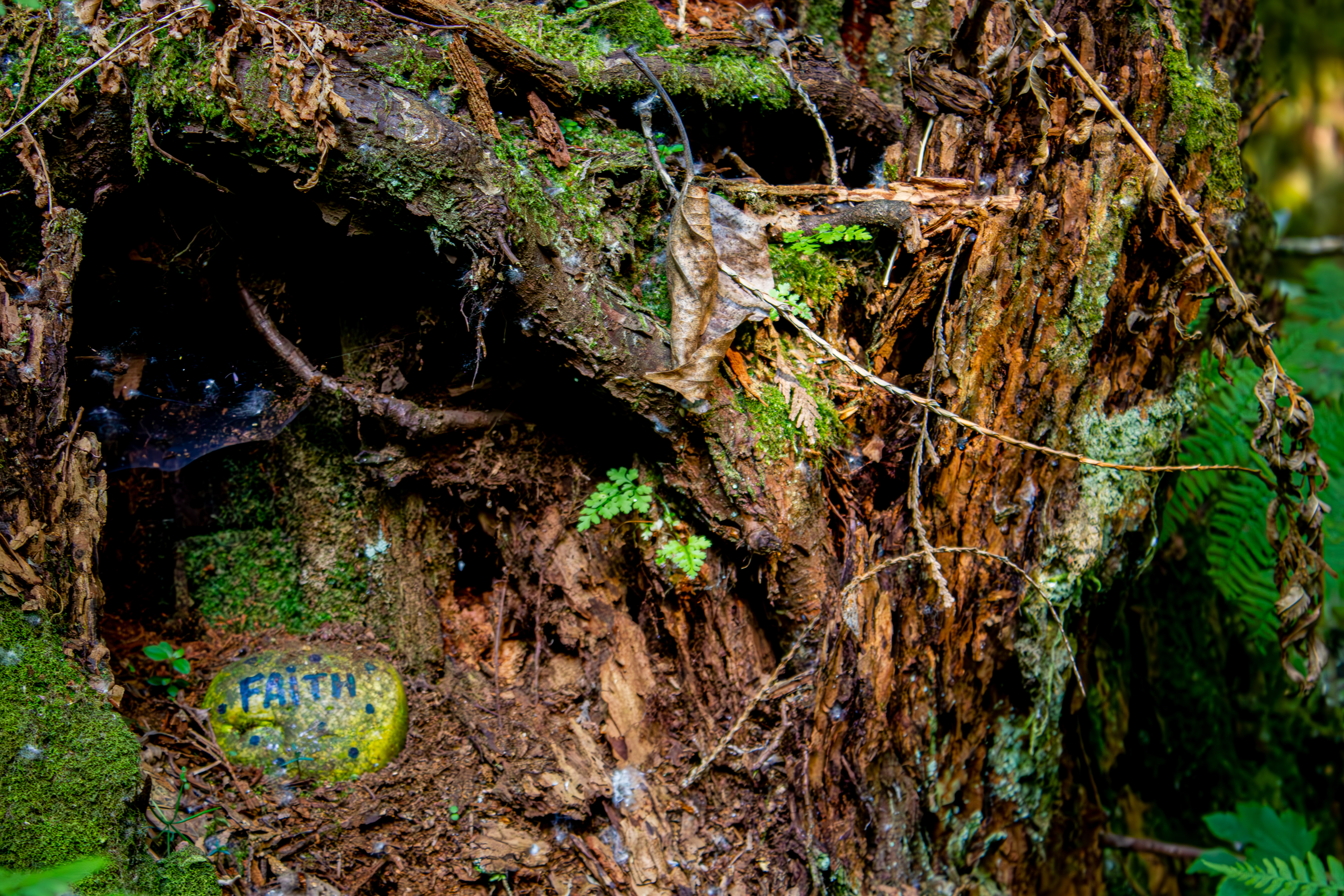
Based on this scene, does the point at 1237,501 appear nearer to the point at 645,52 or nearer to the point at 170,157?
the point at 645,52

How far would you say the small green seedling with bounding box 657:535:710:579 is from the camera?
8.04 ft

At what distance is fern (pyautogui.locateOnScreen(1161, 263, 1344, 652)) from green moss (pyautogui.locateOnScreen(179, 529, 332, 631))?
3.63m

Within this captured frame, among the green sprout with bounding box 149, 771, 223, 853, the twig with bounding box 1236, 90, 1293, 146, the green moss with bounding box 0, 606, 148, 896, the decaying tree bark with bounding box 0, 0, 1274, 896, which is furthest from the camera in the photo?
the twig with bounding box 1236, 90, 1293, 146

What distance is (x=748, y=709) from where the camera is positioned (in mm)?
2443

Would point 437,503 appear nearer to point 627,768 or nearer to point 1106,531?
point 627,768

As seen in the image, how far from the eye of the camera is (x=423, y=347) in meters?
2.77

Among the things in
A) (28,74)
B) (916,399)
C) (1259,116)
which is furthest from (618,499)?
(1259,116)

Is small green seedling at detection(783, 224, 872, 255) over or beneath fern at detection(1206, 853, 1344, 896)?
over

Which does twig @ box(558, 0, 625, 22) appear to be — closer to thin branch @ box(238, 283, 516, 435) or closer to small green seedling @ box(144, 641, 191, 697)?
thin branch @ box(238, 283, 516, 435)

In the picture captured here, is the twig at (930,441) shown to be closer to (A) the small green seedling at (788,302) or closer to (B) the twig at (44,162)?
(A) the small green seedling at (788,302)

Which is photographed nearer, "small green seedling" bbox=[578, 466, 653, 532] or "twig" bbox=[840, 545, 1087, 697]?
"twig" bbox=[840, 545, 1087, 697]

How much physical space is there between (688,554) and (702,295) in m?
0.81

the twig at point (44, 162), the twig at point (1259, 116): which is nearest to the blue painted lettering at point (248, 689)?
the twig at point (44, 162)

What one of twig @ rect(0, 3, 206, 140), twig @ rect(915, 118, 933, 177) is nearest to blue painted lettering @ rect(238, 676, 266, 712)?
twig @ rect(0, 3, 206, 140)
